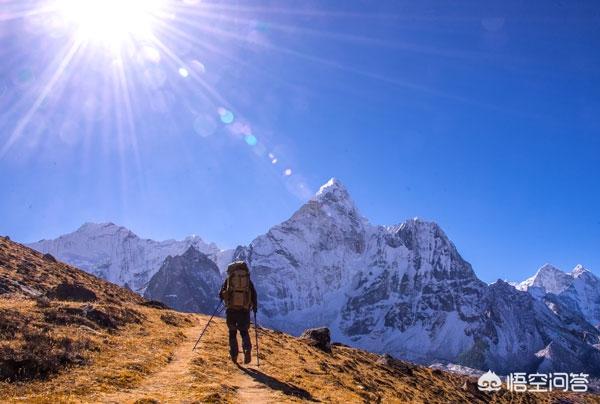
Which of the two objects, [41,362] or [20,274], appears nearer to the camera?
[41,362]

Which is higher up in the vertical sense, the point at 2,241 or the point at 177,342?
the point at 2,241

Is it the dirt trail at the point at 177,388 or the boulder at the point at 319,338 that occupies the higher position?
the boulder at the point at 319,338

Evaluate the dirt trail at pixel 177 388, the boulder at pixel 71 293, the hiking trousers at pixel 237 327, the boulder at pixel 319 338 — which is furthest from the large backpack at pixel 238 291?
the boulder at pixel 319 338

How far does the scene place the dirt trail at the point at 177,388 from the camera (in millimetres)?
10844

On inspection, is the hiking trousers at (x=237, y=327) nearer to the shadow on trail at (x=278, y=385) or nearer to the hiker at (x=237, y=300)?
the hiker at (x=237, y=300)

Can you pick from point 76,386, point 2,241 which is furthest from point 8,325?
point 2,241

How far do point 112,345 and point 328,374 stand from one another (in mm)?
8802

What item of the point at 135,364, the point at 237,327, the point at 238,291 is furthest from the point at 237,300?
the point at 135,364

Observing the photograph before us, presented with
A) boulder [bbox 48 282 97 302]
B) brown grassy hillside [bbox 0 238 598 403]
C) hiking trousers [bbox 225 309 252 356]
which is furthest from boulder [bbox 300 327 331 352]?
hiking trousers [bbox 225 309 252 356]

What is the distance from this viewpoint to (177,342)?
20.4m

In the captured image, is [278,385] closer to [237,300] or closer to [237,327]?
[237,327]

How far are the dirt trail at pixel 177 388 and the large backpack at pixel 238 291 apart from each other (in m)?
2.37

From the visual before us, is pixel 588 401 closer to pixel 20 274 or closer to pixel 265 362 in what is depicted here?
pixel 265 362

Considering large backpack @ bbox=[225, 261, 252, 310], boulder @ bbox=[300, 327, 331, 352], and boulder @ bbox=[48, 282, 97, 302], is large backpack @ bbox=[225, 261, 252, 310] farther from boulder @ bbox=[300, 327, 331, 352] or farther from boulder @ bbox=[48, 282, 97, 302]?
boulder @ bbox=[300, 327, 331, 352]
